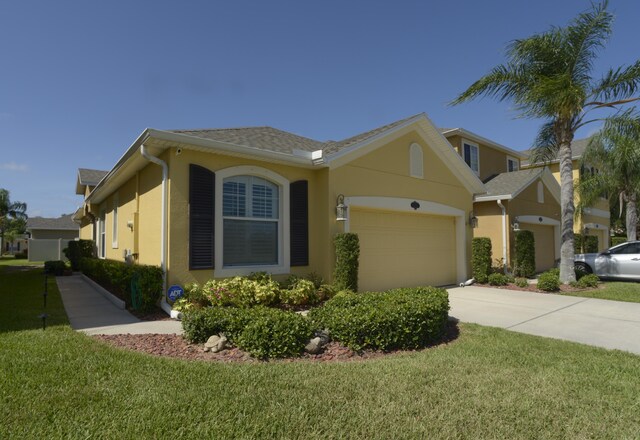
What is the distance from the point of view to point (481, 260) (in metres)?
12.9

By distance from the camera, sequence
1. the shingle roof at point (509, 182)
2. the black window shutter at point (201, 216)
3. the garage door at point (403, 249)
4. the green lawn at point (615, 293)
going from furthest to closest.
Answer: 1. the shingle roof at point (509, 182)
2. the garage door at point (403, 249)
3. the green lawn at point (615, 293)
4. the black window shutter at point (201, 216)

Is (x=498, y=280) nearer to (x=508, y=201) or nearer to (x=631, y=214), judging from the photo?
(x=508, y=201)

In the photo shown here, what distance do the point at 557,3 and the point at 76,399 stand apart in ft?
45.5

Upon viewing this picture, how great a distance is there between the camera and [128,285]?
26.8ft

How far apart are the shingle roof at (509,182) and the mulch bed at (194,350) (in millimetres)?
11415

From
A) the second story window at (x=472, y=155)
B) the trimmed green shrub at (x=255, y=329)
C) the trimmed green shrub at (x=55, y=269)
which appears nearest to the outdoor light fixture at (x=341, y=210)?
the trimmed green shrub at (x=255, y=329)

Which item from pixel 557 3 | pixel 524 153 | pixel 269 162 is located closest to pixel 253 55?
pixel 269 162

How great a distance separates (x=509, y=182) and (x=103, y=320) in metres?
15.9

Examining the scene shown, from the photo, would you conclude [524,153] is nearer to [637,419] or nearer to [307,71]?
[307,71]

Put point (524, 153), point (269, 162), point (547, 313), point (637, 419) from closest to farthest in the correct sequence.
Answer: point (637, 419) < point (547, 313) < point (269, 162) < point (524, 153)

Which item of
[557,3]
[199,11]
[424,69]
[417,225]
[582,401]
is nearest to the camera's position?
[582,401]

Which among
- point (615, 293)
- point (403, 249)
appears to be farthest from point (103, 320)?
point (615, 293)

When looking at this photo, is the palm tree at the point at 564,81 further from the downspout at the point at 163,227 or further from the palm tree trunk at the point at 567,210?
the downspout at the point at 163,227

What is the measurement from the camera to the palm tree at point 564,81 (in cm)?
1099
